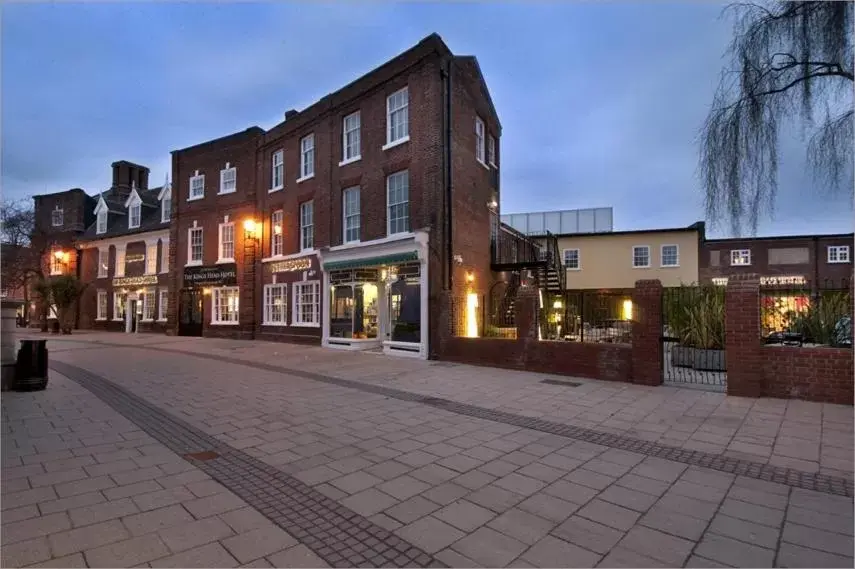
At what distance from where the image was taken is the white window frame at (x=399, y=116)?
15.2m

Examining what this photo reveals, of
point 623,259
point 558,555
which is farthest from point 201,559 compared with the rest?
point 623,259

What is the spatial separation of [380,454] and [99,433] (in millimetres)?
3908

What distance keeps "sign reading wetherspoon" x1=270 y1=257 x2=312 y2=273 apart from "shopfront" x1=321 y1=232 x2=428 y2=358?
158 centimetres

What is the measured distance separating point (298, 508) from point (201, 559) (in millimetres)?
908

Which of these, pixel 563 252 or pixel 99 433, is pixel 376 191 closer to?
pixel 99 433

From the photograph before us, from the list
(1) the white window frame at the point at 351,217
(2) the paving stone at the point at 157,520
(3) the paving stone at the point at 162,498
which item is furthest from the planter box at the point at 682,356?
(2) the paving stone at the point at 157,520

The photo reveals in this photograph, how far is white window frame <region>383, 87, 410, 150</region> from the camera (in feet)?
49.8

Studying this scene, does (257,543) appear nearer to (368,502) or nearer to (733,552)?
(368,502)

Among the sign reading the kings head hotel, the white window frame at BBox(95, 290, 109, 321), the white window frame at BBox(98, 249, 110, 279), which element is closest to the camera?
the sign reading the kings head hotel

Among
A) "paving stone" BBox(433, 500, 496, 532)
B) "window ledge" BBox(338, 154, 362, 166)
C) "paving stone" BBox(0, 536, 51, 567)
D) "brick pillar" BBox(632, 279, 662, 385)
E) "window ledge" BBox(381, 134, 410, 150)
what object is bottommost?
"paving stone" BBox(433, 500, 496, 532)

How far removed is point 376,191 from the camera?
16.0 metres

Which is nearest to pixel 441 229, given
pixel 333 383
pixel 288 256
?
pixel 333 383

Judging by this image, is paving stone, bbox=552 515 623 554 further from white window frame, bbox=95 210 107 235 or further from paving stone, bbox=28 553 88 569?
white window frame, bbox=95 210 107 235

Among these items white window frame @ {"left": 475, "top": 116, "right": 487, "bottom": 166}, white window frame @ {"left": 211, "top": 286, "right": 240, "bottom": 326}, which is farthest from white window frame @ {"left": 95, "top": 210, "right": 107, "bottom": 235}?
white window frame @ {"left": 475, "top": 116, "right": 487, "bottom": 166}
